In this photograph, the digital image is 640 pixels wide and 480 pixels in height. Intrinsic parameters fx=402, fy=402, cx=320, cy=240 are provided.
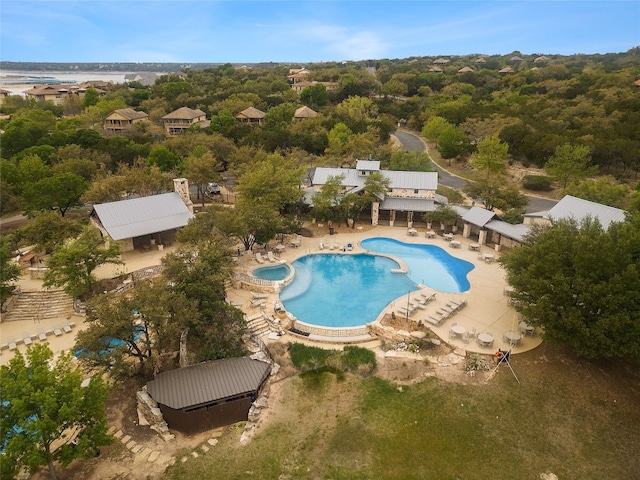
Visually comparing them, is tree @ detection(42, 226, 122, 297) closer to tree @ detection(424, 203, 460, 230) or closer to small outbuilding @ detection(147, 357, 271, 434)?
small outbuilding @ detection(147, 357, 271, 434)

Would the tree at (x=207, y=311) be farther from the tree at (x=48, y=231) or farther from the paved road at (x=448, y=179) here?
the paved road at (x=448, y=179)

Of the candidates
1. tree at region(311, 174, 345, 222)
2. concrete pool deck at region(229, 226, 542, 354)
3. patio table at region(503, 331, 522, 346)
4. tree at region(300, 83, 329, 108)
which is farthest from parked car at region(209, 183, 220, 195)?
tree at region(300, 83, 329, 108)

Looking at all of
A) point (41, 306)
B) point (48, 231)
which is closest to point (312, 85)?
point (48, 231)

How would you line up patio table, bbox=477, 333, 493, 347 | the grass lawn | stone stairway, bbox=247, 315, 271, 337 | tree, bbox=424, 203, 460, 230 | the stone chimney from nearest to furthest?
the grass lawn → patio table, bbox=477, 333, 493, 347 → stone stairway, bbox=247, 315, 271, 337 → the stone chimney → tree, bbox=424, 203, 460, 230

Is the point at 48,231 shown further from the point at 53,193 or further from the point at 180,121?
the point at 180,121

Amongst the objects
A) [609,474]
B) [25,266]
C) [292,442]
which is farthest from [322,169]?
[609,474]
